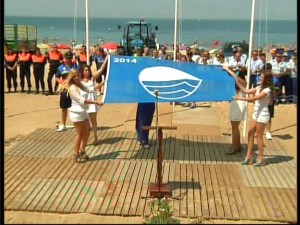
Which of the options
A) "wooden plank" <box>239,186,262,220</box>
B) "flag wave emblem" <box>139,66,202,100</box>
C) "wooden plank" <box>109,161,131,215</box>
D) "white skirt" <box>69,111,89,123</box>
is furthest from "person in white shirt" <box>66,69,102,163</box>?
"wooden plank" <box>239,186,262,220</box>

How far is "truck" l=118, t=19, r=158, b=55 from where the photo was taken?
86.6ft

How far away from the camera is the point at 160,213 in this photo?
18.1 feet

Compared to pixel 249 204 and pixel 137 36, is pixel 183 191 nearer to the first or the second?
pixel 249 204

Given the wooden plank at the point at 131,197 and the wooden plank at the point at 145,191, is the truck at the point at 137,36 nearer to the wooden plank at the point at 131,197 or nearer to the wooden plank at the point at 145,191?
the wooden plank at the point at 145,191

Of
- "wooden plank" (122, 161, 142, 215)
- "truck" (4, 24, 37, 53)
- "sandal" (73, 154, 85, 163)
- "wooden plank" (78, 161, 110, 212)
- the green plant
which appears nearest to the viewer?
the green plant

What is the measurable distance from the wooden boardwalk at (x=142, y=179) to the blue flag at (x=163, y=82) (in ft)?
3.95

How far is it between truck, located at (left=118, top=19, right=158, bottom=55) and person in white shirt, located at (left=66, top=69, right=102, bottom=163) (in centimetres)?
1809

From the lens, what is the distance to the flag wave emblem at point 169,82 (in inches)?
296

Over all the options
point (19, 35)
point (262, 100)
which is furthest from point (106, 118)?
point (19, 35)

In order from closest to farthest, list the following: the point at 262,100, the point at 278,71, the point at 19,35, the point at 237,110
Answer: the point at 262,100, the point at 237,110, the point at 278,71, the point at 19,35

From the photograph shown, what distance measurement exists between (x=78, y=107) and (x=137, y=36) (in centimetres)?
2055

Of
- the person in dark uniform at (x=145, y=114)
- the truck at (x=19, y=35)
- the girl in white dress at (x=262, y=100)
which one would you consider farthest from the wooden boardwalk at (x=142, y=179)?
the truck at (x=19, y=35)

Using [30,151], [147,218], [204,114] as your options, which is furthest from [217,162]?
[204,114]

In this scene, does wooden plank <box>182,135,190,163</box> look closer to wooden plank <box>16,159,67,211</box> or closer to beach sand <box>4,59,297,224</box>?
beach sand <box>4,59,297,224</box>
